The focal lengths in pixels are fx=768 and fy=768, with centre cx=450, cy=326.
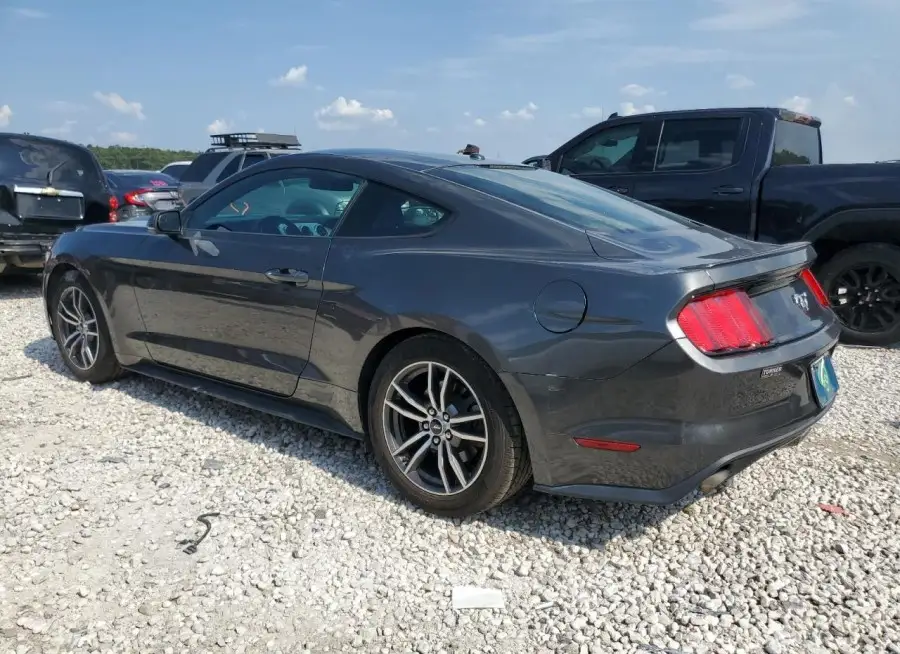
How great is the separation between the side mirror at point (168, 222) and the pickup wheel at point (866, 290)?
15.9 feet

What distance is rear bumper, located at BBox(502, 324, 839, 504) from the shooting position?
2.56 meters

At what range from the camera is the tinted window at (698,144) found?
6574 mm

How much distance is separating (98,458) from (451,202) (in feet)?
7.16

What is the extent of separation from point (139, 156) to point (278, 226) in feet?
127

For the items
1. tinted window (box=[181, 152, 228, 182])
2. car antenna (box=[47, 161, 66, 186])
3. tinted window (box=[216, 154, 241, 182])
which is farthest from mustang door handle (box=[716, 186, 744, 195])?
tinted window (box=[181, 152, 228, 182])

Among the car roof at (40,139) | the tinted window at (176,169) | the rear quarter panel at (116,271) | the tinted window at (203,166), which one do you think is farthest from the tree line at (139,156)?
the rear quarter panel at (116,271)

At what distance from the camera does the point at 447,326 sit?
2.95 m

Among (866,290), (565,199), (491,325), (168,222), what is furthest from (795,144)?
(168,222)

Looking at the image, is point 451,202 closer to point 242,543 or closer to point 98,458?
point 242,543

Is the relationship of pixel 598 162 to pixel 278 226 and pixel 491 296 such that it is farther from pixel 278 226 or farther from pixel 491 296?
pixel 491 296

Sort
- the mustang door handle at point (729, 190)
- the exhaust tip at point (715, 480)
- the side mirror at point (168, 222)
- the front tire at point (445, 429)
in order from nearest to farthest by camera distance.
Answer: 1. the exhaust tip at point (715, 480)
2. the front tire at point (445, 429)
3. the side mirror at point (168, 222)
4. the mustang door handle at point (729, 190)

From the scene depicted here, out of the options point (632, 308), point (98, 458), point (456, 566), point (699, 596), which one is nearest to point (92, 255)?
point (98, 458)

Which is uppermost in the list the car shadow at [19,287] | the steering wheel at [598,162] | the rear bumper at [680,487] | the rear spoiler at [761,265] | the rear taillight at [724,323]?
the steering wheel at [598,162]

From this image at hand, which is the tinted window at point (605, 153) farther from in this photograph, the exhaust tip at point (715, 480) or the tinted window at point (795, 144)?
the exhaust tip at point (715, 480)
